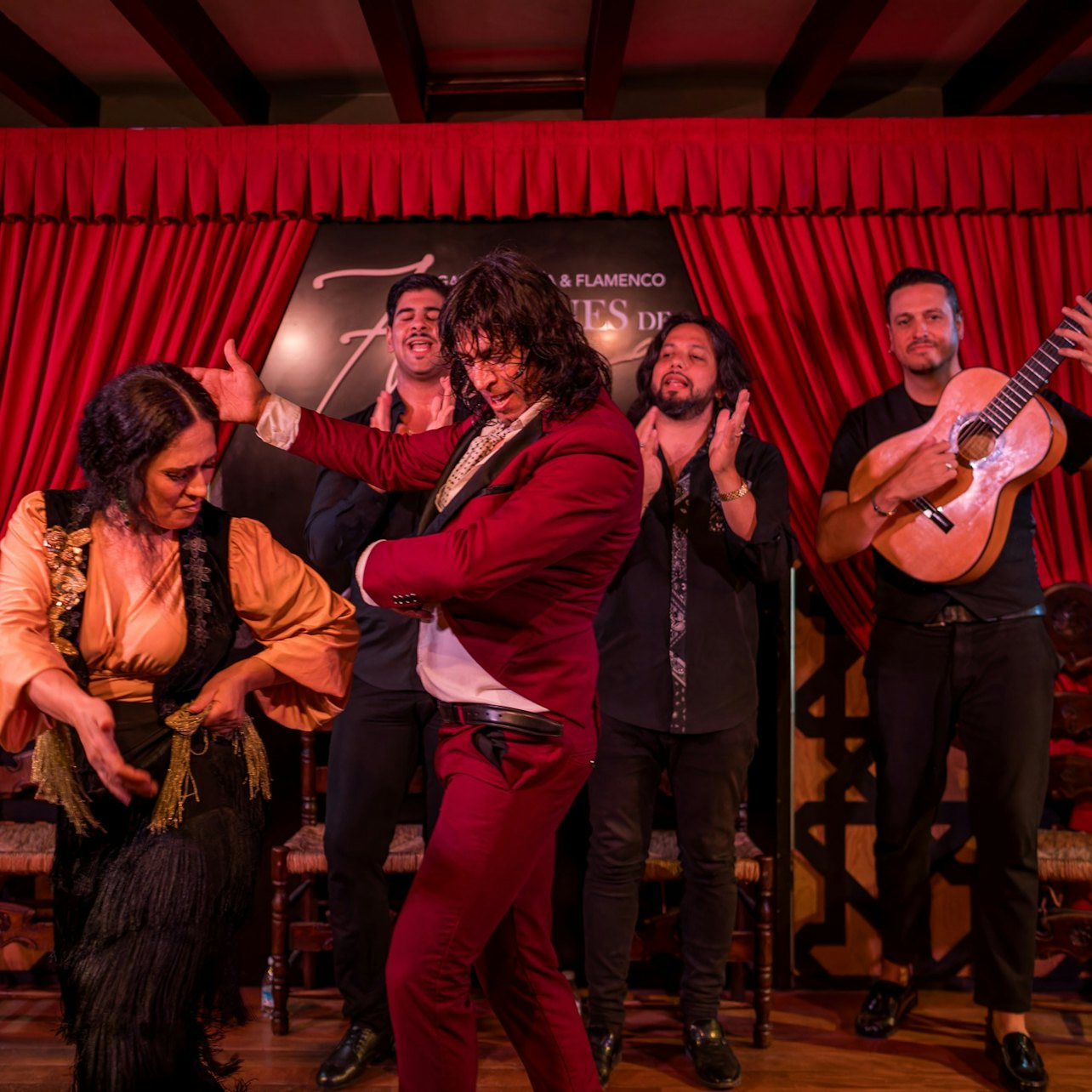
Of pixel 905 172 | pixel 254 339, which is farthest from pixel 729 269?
pixel 254 339

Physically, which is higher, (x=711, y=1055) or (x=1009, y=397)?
(x=1009, y=397)

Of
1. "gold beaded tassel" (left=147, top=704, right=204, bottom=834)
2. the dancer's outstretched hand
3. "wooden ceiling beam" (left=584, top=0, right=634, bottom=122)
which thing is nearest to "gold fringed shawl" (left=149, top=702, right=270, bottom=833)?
"gold beaded tassel" (left=147, top=704, right=204, bottom=834)

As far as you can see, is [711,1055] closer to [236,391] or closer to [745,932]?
[745,932]

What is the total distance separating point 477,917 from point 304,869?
1.48 m

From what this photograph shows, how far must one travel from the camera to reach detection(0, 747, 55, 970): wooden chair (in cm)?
329

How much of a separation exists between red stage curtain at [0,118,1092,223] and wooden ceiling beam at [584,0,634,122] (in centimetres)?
8

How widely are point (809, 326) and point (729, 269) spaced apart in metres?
0.36

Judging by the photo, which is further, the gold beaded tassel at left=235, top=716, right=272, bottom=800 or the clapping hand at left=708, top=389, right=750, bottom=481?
the clapping hand at left=708, top=389, right=750, bottom=481

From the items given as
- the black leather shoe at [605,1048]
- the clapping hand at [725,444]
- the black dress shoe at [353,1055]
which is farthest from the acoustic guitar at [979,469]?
the black dress shoe at [353,1055]

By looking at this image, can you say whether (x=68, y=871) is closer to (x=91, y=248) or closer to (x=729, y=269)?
(x=91, y=248)

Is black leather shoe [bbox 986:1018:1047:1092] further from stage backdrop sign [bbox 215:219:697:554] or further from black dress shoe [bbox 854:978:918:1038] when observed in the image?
stage backdrop sign [bbox 215:219:697:554]

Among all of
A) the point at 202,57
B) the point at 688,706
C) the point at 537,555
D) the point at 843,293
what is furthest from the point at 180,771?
the point at 843,293

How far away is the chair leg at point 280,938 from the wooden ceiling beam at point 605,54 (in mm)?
2779

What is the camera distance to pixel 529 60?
392cm
